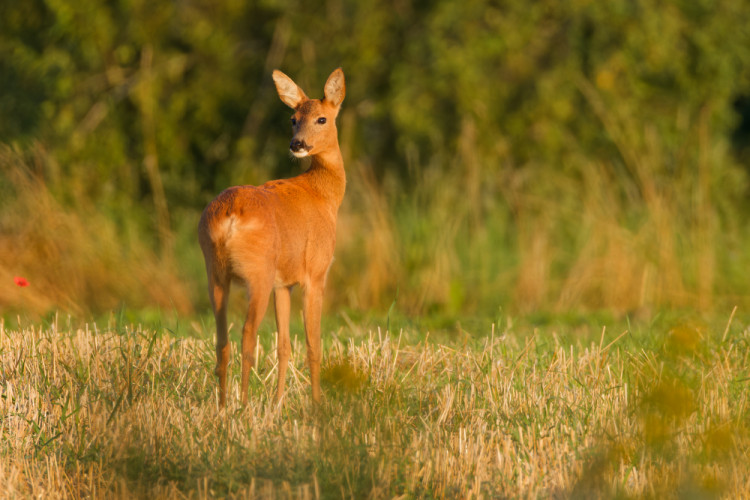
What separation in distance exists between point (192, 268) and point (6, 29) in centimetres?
461

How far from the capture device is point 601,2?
12516mm

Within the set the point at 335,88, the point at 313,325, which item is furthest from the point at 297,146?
the point at 313,325

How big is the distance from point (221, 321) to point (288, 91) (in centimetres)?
168

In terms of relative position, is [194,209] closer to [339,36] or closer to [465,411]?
[339,36]

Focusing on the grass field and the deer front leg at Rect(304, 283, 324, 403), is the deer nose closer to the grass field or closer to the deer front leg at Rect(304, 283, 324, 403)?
the deer front leg at Rect(304, 283, 324, 403)

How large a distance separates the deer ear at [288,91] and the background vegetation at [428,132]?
4.39 metres

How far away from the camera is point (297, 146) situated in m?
5.36

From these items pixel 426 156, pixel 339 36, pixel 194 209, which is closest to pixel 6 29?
pixel 194 209

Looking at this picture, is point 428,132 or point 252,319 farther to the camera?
point 428,132

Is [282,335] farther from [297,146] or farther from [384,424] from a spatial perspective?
[384,424]

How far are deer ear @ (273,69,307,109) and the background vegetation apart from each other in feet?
14.4

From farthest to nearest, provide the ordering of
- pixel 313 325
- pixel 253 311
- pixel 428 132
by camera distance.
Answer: pixel 428 132 < pixel 313 325 < pixel 253 311

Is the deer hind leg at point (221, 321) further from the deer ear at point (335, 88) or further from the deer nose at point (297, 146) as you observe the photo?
the deer ear at point (335, 88)

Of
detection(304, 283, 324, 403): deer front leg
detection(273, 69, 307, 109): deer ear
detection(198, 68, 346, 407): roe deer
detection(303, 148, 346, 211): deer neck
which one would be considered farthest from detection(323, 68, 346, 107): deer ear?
detection(304, 283, 324, 403): deer front leg
